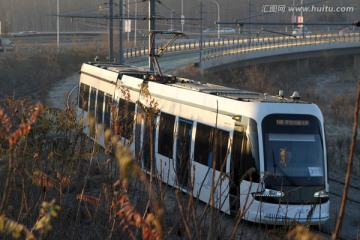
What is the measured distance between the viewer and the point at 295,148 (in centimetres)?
1255

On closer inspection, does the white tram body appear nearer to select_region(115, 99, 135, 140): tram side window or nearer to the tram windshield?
the tram windshield

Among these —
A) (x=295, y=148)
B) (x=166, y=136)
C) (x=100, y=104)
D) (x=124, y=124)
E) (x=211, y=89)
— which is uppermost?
(x=124, y=124)

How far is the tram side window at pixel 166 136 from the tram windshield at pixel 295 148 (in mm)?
2478

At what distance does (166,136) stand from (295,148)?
307 cm

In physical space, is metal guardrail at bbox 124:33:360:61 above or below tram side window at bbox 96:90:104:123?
below

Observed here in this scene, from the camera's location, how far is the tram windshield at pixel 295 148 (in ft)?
40.6

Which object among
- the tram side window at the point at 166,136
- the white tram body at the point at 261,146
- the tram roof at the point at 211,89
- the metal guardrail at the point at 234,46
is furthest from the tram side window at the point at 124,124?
the metal guardrail at the point at 234,46

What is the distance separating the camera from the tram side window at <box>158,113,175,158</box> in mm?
14449

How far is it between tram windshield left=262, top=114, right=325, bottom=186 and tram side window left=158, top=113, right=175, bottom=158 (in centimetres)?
248

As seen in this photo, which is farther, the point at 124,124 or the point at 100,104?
the point at 100,104

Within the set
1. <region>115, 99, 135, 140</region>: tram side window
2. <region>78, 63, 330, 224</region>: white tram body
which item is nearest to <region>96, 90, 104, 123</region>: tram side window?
<region>78, 63, 330, 224</region>: white tram body

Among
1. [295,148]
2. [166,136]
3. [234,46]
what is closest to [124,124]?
[295,148]

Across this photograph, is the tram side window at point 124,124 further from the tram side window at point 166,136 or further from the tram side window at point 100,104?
the tram side window at point 100,104

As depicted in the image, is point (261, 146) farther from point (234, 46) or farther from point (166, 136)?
point (234, 46)
